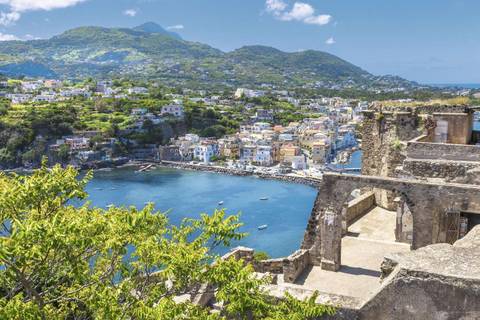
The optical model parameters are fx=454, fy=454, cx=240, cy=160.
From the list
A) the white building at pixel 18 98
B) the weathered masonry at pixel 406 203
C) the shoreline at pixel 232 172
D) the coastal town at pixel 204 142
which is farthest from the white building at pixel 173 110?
the weathered masonry at pixel 406 203

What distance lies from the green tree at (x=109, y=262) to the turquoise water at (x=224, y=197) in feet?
181

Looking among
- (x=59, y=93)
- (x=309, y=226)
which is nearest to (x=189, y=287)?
(x=309, y=226)

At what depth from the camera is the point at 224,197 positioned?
94.0 metres

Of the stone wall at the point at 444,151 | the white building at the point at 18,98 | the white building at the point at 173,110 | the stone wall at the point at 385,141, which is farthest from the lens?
the white building at the point at 18,98

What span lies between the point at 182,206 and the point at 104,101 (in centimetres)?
8213

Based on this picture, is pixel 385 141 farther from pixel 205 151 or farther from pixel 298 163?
pixel 205 151

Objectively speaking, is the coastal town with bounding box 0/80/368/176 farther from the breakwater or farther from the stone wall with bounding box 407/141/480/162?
the stone wall with bounding box 407/141/480/162

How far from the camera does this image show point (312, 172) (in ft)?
373

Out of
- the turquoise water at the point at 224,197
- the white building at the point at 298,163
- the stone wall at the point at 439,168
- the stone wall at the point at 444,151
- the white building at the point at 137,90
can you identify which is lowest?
the turquoise water at the point at 224,197

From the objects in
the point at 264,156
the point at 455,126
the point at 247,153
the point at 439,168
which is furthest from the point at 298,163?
the point at 439,168

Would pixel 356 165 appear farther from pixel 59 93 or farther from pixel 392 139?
pixel 59 93

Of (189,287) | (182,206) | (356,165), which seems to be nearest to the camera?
(189,287)

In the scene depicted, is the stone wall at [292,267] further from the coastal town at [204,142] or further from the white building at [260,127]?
the white building at [260,127]

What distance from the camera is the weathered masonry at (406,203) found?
38.0 feet
